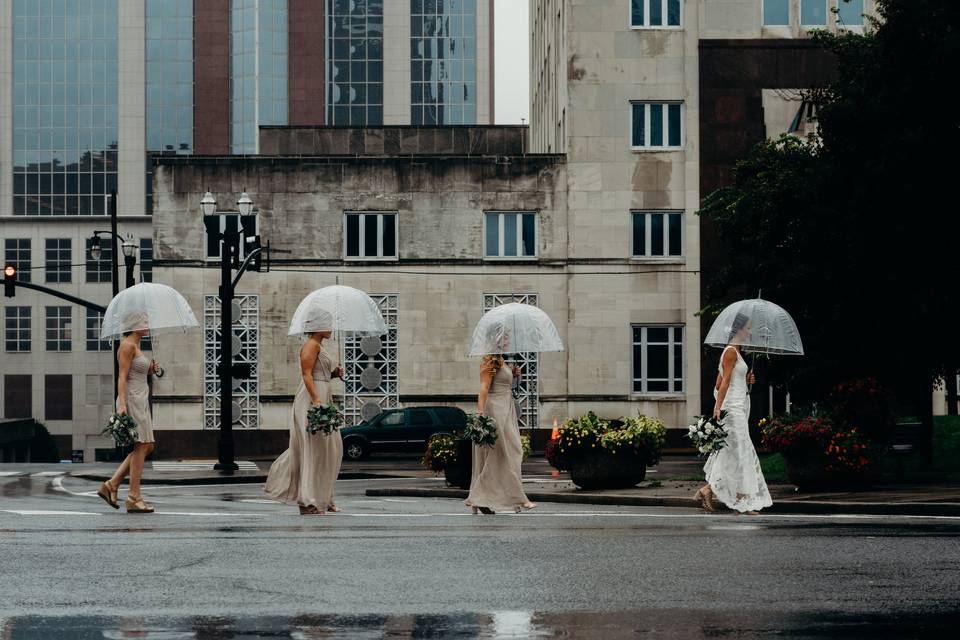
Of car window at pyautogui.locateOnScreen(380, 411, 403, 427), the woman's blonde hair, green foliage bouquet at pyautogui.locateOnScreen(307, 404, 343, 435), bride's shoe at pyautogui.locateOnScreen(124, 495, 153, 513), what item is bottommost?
car window at pyautogui.locateOnScreen(380, 411, 403, 427)

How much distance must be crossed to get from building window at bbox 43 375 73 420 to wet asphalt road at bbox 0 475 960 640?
86.8 m

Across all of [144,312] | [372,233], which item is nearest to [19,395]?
[372,233]

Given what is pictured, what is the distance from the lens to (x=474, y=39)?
108500 mm

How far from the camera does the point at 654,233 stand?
45062mm

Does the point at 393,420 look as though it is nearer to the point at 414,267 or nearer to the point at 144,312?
the point at 414,267

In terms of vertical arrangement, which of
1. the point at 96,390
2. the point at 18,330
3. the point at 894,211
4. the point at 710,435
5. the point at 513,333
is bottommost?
the point at 96,390

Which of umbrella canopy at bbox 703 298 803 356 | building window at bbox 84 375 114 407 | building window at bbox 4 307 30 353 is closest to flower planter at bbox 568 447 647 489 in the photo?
umbrella canopy at bbox 703 298 803 356

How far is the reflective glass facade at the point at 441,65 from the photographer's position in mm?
106500

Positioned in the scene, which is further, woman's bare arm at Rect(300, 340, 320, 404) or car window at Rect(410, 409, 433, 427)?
car window at Rect(410, 409, 433, 427)

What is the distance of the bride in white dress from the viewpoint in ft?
47.9

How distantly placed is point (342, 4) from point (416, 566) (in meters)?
100

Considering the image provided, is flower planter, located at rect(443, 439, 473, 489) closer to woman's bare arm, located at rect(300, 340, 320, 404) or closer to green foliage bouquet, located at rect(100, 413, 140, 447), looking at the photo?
woman's bare arm, located at rect(300, 340, 320, 404)

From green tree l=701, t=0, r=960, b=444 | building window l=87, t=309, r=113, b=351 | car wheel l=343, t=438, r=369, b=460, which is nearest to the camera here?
green tree l=701, t=0, r=960, b=444

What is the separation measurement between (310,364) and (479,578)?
5.80 meters
